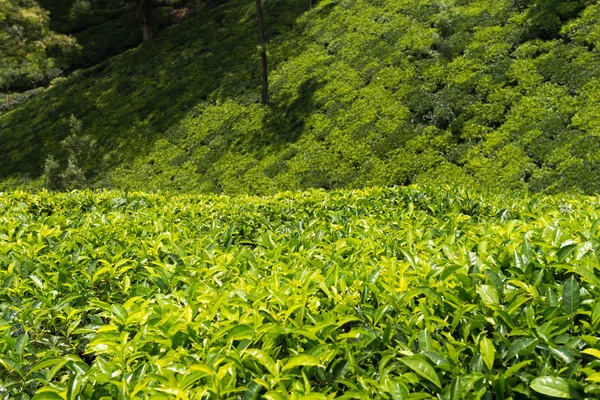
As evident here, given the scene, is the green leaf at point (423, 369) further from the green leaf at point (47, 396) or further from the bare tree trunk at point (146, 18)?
the bare tree trunk at point (146, 18)

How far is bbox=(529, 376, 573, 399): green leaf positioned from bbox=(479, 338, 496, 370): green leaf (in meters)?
0.22

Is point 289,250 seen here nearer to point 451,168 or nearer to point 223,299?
point 223,299

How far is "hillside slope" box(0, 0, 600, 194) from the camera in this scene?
13688mm

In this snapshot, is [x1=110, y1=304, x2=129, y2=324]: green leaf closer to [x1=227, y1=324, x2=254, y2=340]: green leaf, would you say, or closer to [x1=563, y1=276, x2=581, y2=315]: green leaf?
[x1=227, y1=324, x2=254, y2=340]: green leaf

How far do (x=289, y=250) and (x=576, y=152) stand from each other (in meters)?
11.5

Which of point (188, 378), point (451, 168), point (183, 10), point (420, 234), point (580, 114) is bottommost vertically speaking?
point (451, 168)

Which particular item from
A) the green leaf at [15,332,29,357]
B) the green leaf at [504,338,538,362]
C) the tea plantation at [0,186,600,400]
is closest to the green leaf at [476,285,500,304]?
the tea plantation at [0,186,600,400]

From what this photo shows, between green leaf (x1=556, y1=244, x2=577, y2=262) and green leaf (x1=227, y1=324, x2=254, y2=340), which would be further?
green leaf (x1=556, y1=244, x2=577, y2=262)

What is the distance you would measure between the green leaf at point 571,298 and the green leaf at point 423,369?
0.88 meters

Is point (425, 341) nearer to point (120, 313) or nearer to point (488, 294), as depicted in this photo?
point (488, 294)

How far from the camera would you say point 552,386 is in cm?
184

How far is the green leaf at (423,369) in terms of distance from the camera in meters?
1.97

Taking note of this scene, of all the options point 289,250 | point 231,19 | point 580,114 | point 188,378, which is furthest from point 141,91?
point 188,378

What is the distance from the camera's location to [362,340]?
233cm
